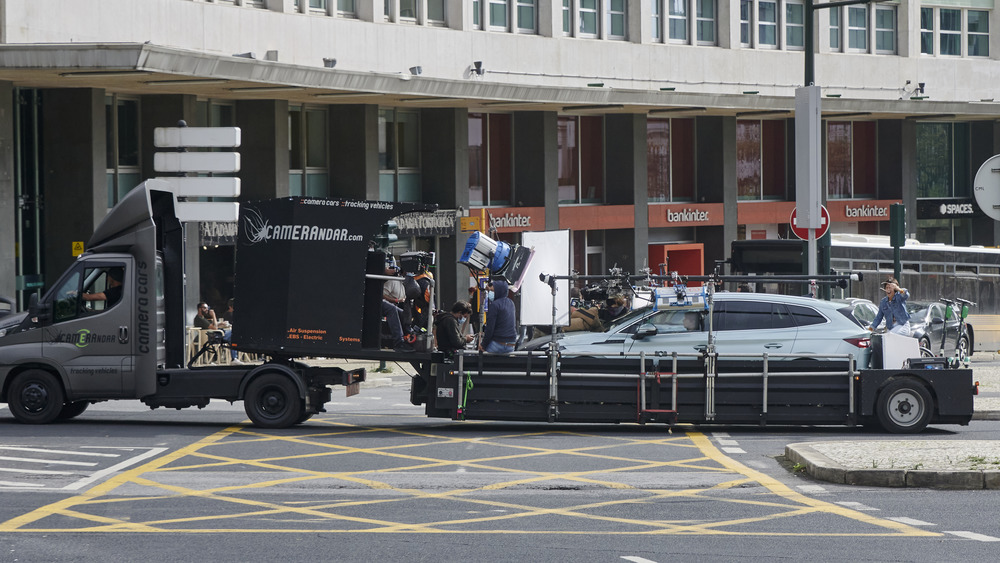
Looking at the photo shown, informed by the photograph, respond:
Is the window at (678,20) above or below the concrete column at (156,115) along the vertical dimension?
above

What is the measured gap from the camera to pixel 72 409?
56.5 ft

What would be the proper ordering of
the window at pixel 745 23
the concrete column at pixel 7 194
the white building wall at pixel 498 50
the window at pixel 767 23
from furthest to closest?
1. the window at pixel 767 23
2. the window at pixel 745 23
3. the white building wall at pixel 498 50
4. the concrete column at pixel 7 194

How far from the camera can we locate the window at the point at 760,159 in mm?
42719

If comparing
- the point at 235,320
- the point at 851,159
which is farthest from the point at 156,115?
the point at 851,159

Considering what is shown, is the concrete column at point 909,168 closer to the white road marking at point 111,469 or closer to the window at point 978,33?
the window at point 978,33

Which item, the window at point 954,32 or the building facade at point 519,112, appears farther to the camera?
the window at point 954,32

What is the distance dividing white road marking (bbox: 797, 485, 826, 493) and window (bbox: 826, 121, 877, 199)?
110 feet

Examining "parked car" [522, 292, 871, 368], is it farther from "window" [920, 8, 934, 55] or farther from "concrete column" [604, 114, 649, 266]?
"window" [920, 8, 934, 55]

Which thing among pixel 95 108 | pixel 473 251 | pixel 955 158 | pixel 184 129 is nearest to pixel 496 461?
pixel 473 251

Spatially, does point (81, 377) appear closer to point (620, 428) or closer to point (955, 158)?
point (620, 428)

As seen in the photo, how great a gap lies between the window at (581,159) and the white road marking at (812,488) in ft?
87.2

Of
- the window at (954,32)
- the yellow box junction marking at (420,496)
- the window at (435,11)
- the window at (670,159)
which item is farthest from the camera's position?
the window at (954,32)

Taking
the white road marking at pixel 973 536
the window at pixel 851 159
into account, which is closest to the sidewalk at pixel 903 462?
the white road marking at pixel 973 536

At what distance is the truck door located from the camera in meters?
16.2
